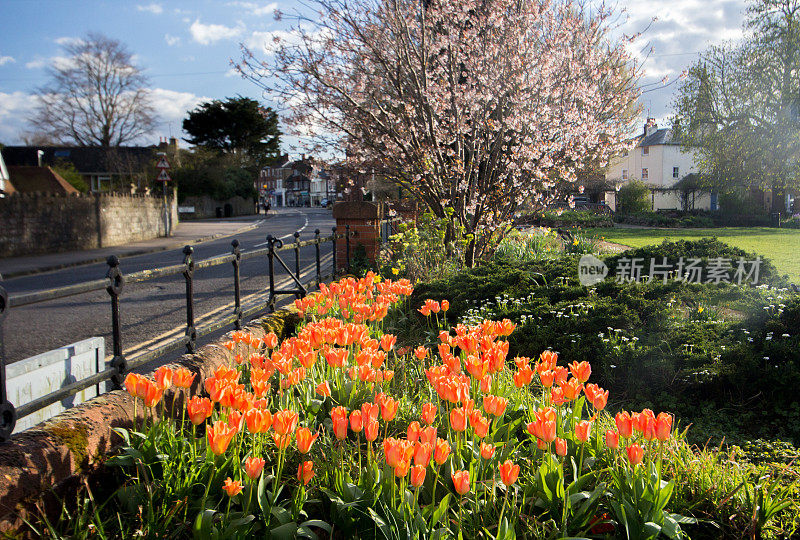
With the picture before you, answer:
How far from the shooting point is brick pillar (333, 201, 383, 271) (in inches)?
330

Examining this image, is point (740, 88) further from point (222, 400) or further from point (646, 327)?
point (222, 400)

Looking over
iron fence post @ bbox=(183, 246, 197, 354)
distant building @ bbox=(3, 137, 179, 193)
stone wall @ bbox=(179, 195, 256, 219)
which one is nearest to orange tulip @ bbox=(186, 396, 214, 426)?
iron fence post @ bbox=(183, 246, 197, 354)

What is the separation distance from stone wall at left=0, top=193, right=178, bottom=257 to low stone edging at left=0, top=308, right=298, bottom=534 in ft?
50.9

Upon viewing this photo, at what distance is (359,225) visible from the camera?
28.2ft

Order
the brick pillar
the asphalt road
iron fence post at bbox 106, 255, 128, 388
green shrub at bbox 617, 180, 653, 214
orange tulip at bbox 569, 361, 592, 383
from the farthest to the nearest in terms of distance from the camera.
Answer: green shrub at bbox 617, 180, 653, 214 → the brick pillar → the asphalt road → iron fence post at bbox 106, 255, 128, 388 → orange tulip at bbox 569, 361, 592, 383

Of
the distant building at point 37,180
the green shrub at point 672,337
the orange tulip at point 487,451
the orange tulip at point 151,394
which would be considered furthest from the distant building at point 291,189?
the orange tulip at point 487,451

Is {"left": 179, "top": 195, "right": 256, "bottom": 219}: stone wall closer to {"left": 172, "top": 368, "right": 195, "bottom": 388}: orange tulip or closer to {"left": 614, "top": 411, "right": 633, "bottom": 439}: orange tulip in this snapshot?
{"left": 172, "top": 368, "right": 195, "bottom": 388}: orange tulip

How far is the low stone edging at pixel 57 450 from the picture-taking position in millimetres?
1767

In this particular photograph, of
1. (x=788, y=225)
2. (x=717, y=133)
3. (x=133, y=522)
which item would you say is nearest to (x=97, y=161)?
(x=717, y=133)

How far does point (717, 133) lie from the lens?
87.0ft

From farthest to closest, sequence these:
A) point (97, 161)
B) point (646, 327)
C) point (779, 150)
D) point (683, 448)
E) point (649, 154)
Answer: point (649, 154) → point (97, 161) → point (779, 150) → point (646, 327) → point (683, 448)

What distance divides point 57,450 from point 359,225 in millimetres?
6808

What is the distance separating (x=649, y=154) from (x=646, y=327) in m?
58.5

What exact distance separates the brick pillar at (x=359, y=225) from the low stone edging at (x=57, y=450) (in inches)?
231
